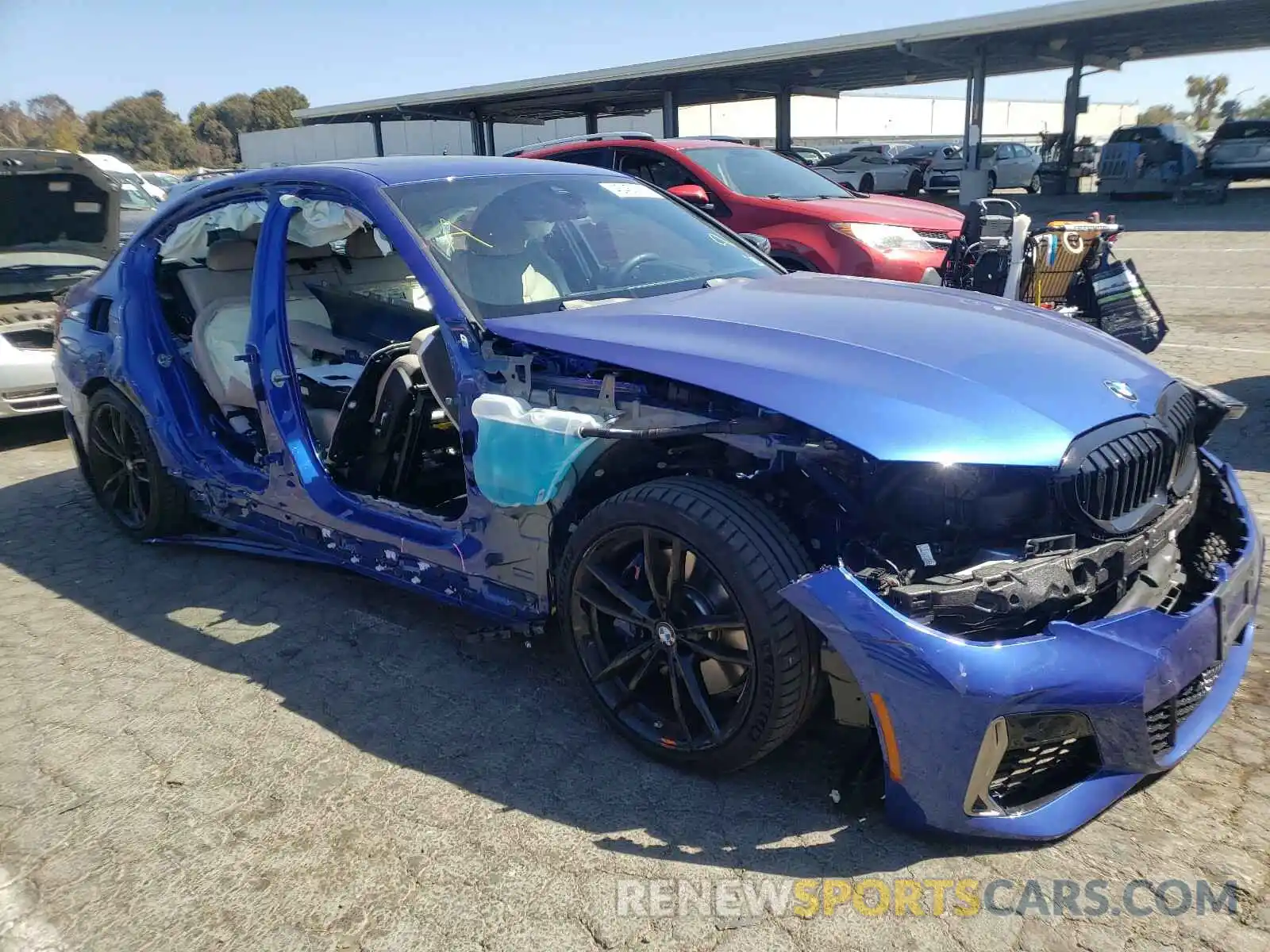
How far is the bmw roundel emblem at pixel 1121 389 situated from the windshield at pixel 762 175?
Answer: 18.8 feet

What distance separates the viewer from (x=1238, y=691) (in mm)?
2979

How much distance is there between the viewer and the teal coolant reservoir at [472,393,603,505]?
106 inches

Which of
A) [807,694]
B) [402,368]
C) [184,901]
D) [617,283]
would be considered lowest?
[184,901]

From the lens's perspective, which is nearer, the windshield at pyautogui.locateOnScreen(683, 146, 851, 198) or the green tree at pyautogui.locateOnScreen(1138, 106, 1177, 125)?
the windshield at pyautogui.locateOnScreen(683, 146, 851, 198)

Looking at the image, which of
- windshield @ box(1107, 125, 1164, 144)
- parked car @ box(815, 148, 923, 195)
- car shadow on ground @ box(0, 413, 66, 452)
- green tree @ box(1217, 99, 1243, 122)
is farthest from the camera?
green tree @ box(1217, 99, 1243, 122)

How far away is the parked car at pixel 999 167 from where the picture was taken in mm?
26312

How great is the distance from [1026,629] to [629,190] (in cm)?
266

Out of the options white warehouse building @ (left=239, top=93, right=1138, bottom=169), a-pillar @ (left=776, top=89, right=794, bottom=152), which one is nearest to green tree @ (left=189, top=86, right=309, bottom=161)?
white warehouse building @ (left=239, top=93, right=1138, bottom=169)

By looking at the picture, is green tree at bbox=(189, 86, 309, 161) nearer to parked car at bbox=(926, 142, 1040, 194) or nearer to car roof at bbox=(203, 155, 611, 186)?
parked car at bbox=(926, 142, 1040, 194)

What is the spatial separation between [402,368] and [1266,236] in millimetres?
16325

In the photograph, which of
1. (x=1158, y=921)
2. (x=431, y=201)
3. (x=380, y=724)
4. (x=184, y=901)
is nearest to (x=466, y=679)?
(x=380, y=724)

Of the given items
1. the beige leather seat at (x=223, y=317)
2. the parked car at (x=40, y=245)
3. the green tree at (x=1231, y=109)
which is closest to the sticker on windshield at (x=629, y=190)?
the beige leather seat at (x=223, y=317)

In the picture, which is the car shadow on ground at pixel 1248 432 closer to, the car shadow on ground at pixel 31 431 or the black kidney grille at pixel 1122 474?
the black kidney grille at pixel 1122 474

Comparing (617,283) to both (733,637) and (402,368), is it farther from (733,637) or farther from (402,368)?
(733,637)
